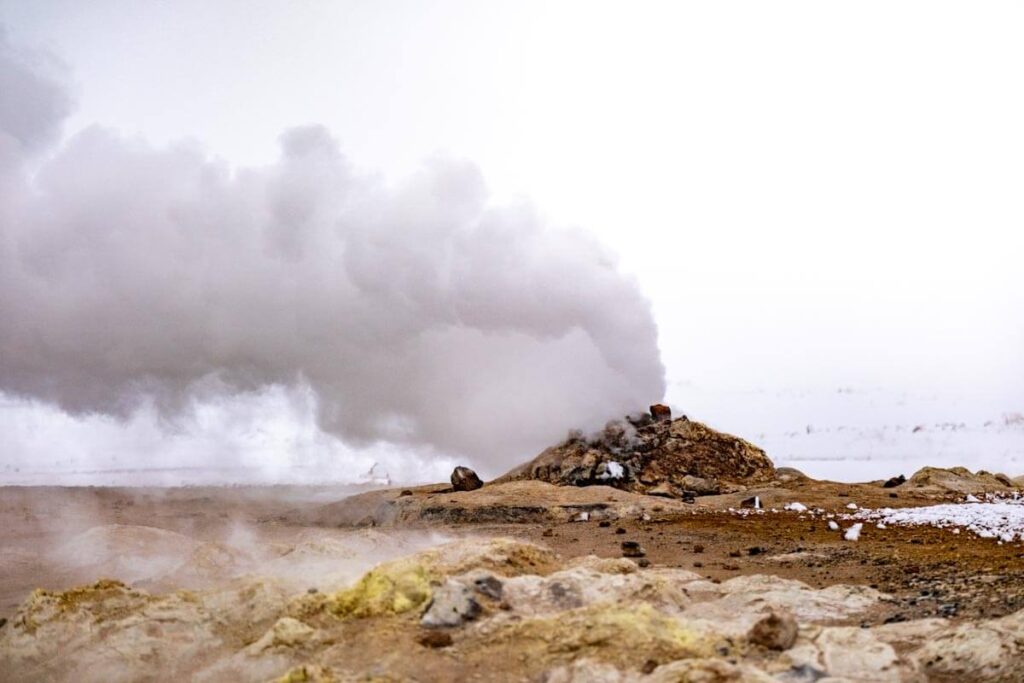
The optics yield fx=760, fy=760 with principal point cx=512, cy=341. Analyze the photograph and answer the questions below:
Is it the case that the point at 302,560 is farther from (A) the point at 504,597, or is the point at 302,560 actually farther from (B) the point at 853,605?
(B) the point at 853,605

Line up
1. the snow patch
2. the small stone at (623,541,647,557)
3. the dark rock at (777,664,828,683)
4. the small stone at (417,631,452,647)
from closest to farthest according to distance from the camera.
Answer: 1. the dark rock at (777,664,828,683)
2. the small stone at (417,631,452,647)
3. the small stone at (623,541,647,557)
4. the snow patch

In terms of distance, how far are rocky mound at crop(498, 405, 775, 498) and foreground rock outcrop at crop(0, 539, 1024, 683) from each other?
59.5 ft

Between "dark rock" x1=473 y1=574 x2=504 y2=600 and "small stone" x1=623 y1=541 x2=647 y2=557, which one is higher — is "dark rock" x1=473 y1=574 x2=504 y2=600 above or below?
above

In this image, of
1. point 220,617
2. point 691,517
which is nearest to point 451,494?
point 691,517

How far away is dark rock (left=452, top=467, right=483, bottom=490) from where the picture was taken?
30.1m

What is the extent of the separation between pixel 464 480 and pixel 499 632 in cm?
2219

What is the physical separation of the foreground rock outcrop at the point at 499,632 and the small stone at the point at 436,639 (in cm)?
2

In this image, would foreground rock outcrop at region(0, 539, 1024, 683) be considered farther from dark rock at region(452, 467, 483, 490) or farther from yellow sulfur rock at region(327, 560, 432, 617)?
dark rock at region(452, 467, 483, 490)

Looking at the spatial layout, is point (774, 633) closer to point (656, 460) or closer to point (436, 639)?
point (436, 639)

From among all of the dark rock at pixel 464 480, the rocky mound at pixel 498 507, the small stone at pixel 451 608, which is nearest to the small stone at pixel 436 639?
the small stone at pixel 451 608

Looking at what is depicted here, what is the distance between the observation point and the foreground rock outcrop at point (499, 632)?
7375 mm

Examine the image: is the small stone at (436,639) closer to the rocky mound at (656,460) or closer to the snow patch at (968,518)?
the snow patch at (968,518)

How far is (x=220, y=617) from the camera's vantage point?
31.9 feet

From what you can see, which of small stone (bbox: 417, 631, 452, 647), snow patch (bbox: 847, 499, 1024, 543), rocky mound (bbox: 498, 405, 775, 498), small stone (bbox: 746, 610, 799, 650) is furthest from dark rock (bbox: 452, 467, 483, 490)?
small stone (bbox: 746, 610, 799, 650)
